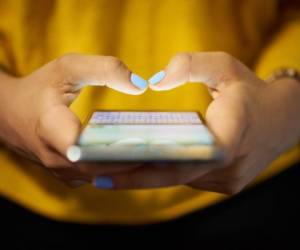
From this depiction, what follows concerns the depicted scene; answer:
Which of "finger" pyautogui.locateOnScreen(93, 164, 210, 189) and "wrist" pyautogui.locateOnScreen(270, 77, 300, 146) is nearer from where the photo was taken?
"finger" pyautogui.locateOnScreen(93, 164, 210, 189)

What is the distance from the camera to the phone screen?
0.25m

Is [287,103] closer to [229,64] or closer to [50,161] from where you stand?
[229,64]

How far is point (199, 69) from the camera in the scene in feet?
1.12

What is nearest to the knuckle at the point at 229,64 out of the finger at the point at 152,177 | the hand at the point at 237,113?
the hand at the point at 237,113

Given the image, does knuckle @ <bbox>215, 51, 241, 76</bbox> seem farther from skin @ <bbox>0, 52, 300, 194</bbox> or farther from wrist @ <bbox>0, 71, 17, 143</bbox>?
wrist @ <bbox>0, 71, 17, 143</bbox>

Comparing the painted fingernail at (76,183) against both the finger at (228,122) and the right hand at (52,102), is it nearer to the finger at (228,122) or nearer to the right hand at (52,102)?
the right hand at (52,102)

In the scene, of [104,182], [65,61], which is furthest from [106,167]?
[65,61]

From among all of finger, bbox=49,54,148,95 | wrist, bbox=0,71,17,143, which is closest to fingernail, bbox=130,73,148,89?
finger, bbox=49,54,148,95

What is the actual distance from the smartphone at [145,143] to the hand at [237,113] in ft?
0.09

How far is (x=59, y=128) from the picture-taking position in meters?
0.30

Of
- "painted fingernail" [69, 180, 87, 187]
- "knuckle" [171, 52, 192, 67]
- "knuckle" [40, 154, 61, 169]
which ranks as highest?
"knuckle" [171, 52, 192, 67]

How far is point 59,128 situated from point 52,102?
0.04 metres

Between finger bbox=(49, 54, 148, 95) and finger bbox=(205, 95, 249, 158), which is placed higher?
finger bbox=(49, 54, 148, 95)

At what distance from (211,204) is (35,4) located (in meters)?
0.26
